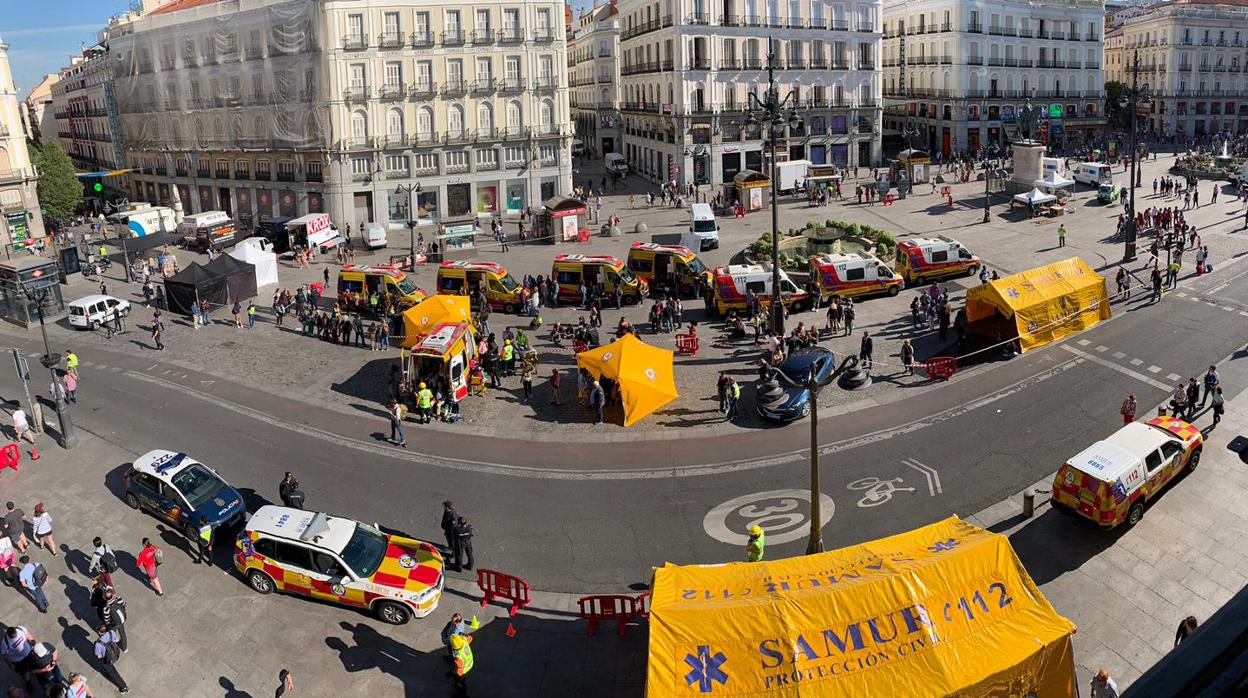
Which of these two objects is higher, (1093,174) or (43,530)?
(1093,174)

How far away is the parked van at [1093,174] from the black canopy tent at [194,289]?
2038 inches

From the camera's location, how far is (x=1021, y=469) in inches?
920

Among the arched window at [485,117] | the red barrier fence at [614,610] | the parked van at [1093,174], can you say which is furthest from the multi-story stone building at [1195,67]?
the red barrier fence at [614,610]

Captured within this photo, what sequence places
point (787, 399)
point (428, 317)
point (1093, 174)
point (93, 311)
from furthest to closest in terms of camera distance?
point (1093, 174), point (93, 311), point (428, 317), point (787, 399)

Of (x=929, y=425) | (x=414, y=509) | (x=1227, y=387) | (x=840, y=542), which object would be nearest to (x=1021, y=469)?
(x=929, y=425)

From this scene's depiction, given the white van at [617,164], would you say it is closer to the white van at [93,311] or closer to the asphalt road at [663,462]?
the white van at [93,311]

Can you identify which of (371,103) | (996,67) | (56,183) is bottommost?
(56,183)

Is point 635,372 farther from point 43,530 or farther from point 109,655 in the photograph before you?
point 109,655

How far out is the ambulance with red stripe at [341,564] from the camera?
18016mm

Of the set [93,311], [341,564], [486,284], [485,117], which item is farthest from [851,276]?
[485,117]

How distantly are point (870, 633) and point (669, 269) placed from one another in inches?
1186

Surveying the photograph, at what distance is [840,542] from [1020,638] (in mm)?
6824

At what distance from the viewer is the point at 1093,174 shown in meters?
61.4

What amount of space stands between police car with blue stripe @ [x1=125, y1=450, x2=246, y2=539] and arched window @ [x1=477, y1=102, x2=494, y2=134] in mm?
45090
